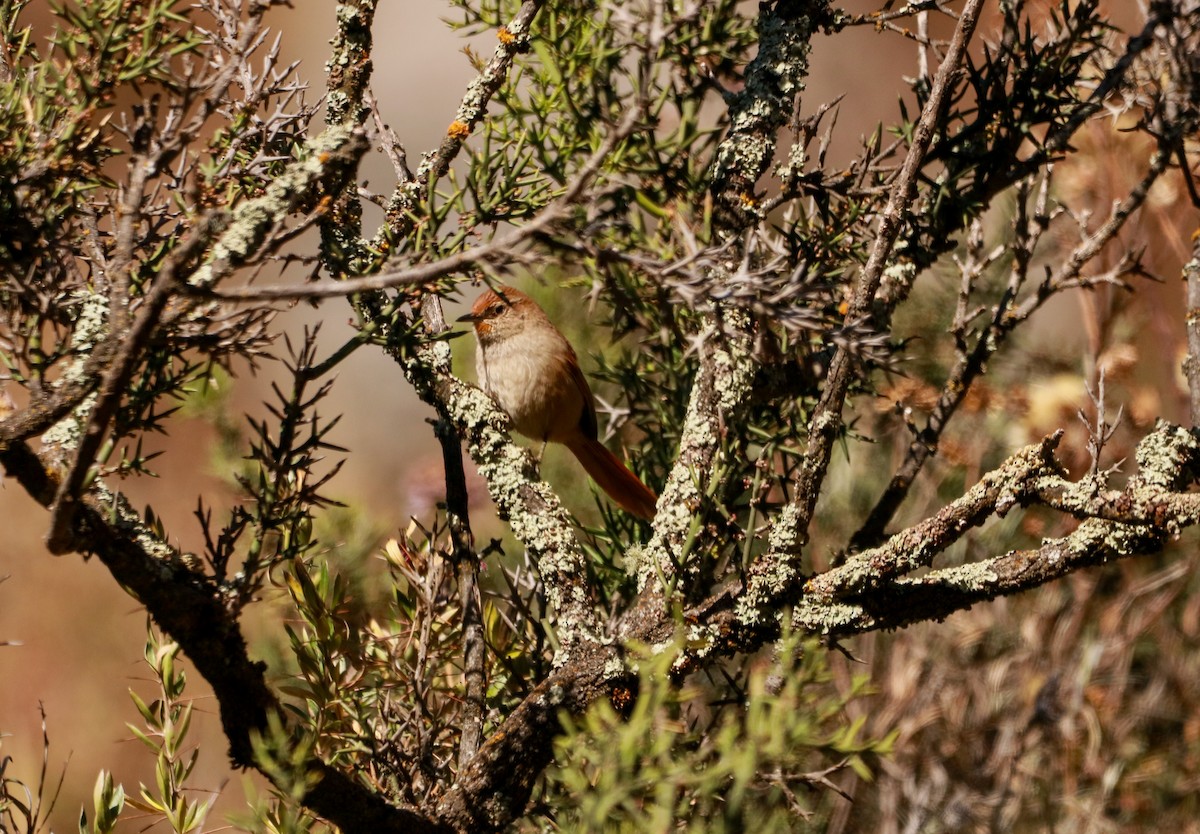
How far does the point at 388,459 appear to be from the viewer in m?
5.54

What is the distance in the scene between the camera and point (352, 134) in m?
0.95

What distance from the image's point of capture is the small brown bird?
289cm

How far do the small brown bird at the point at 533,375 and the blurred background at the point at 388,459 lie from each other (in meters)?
0.15

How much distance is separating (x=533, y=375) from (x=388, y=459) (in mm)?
2807

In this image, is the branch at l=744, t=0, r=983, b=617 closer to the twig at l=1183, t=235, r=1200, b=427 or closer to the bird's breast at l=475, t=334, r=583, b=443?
the twig at l=1183, t=235, r=1200, b=427

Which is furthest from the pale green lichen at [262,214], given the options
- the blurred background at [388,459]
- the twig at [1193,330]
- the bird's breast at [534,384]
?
the bird's breast at [534,384]

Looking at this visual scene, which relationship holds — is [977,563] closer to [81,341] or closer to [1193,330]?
[1193,330]

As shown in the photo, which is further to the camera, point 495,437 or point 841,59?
point 841,59

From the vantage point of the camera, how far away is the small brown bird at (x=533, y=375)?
2.89 meters

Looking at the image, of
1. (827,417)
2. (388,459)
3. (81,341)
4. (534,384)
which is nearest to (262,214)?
(81,341)

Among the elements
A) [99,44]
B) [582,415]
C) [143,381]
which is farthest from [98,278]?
[582,415]

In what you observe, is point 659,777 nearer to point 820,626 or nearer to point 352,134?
point 820,626

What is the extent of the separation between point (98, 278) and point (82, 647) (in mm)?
3464

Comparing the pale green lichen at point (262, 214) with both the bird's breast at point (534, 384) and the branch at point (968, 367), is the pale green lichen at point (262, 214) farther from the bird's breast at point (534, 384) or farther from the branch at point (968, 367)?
the bird's breast at point (534, 384)
